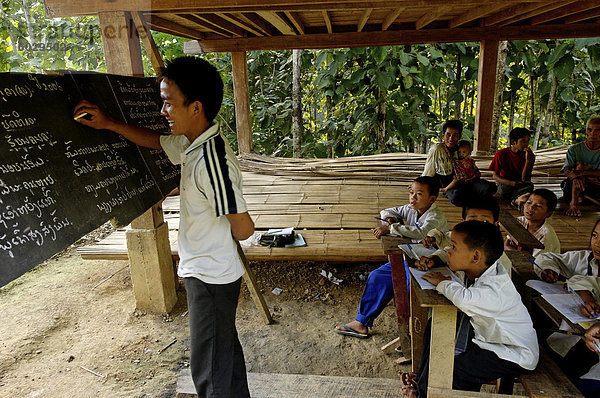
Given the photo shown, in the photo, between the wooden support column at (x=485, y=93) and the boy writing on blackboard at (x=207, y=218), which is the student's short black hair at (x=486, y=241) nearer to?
the boy writing on blackboard at (x=207, y=218)

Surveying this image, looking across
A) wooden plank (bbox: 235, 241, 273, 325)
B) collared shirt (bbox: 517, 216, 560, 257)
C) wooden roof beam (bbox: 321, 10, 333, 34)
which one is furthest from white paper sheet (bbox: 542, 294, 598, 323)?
wooden roof beam (bbox: 321, 10, 333, 34)

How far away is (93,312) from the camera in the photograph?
12.0 ft

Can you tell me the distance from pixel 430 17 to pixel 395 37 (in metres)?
0.94

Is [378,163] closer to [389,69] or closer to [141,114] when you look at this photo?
[389,69]

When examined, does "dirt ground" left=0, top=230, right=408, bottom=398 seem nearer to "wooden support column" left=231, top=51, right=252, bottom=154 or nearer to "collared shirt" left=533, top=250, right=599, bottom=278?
"collared shirt" left=533, top=250, right=599, bottom=278

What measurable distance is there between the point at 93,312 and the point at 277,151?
215 inches

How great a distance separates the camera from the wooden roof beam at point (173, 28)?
14.0ft

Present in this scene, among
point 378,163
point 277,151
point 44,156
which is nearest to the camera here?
point 44,156

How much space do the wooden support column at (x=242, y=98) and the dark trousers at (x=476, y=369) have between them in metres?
5.38

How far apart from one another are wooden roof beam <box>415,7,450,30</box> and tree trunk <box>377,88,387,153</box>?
1.74 metres

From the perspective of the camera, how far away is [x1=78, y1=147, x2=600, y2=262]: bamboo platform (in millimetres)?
3754

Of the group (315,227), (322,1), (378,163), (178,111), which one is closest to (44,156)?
(178,111)

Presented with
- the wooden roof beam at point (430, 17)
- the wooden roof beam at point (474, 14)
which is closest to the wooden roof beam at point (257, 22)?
the wooden roof beam at point (430, 17)

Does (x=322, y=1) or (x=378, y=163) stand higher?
(x=322, y=1)
